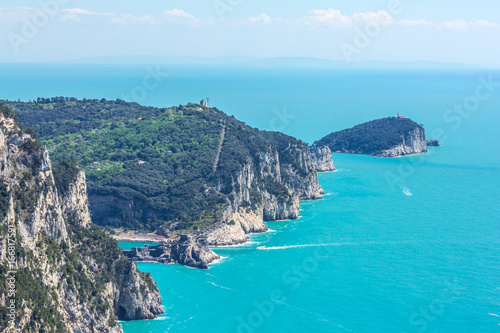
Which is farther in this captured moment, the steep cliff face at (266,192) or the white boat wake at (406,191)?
the white boat wake at (406,191)

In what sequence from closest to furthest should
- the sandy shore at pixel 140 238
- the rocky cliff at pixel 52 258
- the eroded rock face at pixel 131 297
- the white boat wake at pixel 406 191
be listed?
the rocky cliff at pixel 52 258 → the eroded rock face at pixel 131 297 → the sandy shore at pixel 140 238 → the white boat wake at pixel 406 191

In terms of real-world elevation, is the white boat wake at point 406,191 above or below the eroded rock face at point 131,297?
above

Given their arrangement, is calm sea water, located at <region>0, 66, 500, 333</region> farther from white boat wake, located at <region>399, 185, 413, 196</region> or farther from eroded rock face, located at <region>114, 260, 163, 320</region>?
eroded rock face, located at <region>114, 260, 163, 320</region>

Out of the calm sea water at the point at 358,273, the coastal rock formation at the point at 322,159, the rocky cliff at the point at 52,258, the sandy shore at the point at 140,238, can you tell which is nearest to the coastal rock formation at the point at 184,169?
the sandy shore at the point at 140,238

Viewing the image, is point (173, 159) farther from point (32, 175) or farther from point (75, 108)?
point (32, 175)

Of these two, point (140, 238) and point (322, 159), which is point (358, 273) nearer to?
point (140, 238)

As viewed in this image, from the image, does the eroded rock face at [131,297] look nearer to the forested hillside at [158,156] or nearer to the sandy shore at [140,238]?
the sandy shore at [140,238]
